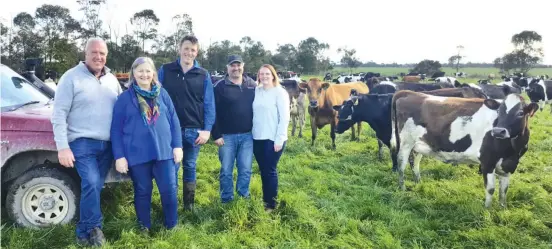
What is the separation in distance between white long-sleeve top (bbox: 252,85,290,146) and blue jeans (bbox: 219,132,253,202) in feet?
0.93

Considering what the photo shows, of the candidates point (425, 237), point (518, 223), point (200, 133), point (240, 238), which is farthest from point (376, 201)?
point (200, 133)

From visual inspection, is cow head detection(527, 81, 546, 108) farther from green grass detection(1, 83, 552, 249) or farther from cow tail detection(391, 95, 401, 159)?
cow tail detection(391, 95, 401, 159)

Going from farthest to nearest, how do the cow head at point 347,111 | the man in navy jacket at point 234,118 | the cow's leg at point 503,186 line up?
the cow head at point 347,111
the cow's leg at point 503,186
the man in navy jacket at point 234,118

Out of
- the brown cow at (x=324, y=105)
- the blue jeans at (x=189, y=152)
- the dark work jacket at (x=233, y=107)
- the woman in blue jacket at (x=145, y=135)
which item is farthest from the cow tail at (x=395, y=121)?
the woman in blue jacket at (x=145, y=135)

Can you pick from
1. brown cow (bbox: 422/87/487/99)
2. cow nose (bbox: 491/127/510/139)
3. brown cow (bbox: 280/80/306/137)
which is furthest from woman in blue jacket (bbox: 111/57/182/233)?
brown cow (bbox: 280/80/306/137)

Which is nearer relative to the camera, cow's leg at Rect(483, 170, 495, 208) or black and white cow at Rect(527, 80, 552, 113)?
cow's leg at Rect(483, 170, 495, 208)

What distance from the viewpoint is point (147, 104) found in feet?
12.1

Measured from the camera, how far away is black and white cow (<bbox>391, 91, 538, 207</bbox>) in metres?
5.04

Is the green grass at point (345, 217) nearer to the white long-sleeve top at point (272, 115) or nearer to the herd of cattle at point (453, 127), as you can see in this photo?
the herd of cattle at point (453, 127)

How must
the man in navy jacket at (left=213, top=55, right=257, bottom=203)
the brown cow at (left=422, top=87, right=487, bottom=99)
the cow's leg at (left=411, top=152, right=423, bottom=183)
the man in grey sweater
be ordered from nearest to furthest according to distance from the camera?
1. the man in grey sweater
2. the man in navy jacket at (left=213, top=55, right=257, bottom=203)
3. the cow's leg at (left=411, top=152, right=423, bottom=183)
4. the brown cow at (left=422, top=87, right=487, bottom=99)

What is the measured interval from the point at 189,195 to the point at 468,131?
3986 mm

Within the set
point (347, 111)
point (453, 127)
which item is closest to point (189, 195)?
point (453, 127)

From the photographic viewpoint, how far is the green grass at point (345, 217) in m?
3.94

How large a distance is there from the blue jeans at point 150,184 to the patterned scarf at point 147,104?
457 millimetres
